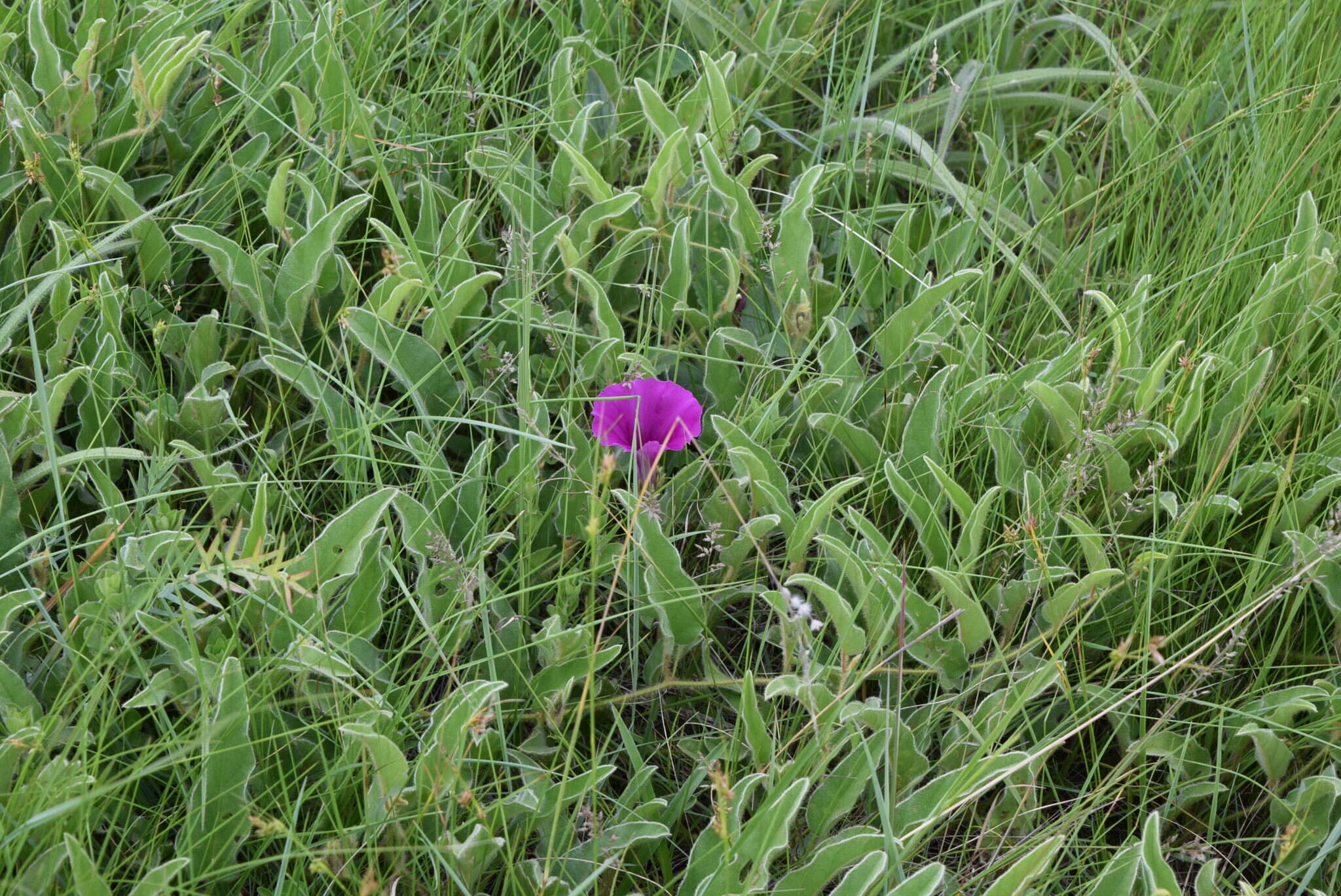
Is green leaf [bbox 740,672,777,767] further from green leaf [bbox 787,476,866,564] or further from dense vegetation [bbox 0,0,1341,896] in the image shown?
green leaf [bbox 787,476,866,564]

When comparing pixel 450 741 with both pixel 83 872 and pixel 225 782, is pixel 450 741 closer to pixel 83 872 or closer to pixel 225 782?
pixel 225 782

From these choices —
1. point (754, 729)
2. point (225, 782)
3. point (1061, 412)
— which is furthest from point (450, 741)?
point (1061, 412)

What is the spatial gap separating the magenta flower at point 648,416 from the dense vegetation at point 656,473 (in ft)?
0.14

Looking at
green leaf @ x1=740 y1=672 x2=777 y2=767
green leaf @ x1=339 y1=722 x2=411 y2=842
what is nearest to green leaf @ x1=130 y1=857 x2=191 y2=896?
green leaf @ x1=339 y1=722 x2=411 y2=842

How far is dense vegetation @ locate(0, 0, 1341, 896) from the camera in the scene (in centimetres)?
138

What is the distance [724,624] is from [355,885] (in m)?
0.62

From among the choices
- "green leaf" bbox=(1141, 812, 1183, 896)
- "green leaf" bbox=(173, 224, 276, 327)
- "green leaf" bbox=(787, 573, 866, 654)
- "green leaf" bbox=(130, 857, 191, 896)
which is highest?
"green leaf" bbox=(173, 224, 276, 327)

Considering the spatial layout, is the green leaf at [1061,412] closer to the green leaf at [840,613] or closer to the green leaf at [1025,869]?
the green leaf at [840,613]

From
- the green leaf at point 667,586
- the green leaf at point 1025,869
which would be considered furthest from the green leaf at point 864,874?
the green leaf at point 667,586

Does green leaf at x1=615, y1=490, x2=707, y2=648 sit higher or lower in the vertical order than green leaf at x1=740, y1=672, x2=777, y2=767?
higher

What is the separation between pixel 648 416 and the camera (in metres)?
1.77

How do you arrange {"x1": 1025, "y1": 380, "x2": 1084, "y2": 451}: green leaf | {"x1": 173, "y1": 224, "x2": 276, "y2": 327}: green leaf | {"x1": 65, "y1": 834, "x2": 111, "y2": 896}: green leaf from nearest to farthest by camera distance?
1. {"x1": 65, "y1": 834, "x2": 111, "y2": 896}: green leaf
2. {"x1": 1025, "y1": 380, "x2": 1084, "y2": 451}: green leaf
3. {"x1": 173, "y1": 224, "x2": 276, "y2": 327}: green leaf

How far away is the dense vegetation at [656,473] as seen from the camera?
138 centimetres

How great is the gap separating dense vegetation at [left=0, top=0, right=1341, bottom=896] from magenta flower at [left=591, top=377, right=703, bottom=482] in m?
0.04
